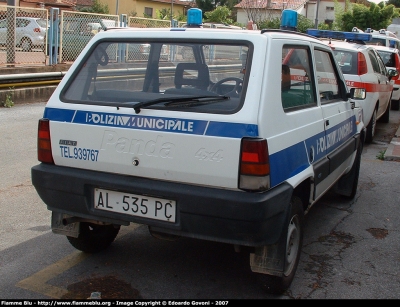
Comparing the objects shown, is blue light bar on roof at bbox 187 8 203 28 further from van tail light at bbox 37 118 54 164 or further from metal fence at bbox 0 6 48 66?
metal fence at bbox 0 6 48 66

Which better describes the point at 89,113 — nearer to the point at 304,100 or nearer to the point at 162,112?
the point at 162,112

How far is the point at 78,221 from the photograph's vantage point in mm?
3828

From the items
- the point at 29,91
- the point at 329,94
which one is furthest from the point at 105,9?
the point at 329,94

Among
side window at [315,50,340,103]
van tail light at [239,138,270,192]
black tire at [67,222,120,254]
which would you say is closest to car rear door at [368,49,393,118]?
side window at [315,50,340,103]

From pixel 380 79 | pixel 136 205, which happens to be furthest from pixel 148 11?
pixel 136 205

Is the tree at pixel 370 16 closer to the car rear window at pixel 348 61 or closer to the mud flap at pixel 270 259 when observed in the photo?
the car rear window at pixel 348 61

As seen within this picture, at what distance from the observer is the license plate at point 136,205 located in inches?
132

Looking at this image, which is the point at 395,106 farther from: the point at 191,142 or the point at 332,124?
the point at 191,142

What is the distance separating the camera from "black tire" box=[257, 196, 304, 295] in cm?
358

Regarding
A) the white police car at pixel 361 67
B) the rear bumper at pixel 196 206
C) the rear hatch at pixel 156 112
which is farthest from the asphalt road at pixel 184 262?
the white police car at pixel 361 67

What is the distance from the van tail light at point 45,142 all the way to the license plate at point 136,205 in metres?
0.46

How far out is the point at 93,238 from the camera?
13.8 ft

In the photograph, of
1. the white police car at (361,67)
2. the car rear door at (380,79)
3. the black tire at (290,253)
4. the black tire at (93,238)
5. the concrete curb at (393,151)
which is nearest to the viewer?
the black tire at (290,253)

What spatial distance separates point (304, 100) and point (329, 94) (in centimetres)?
87
